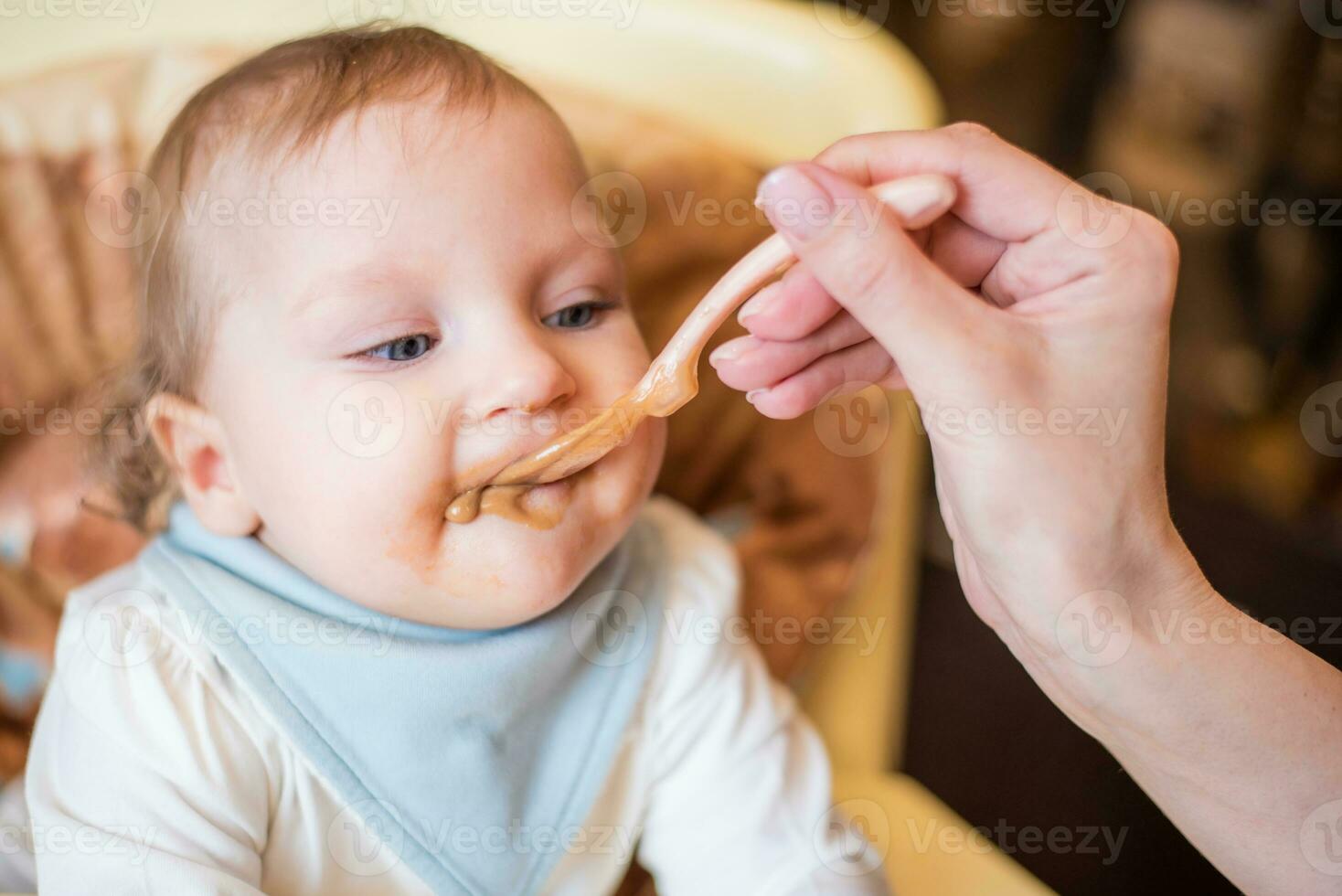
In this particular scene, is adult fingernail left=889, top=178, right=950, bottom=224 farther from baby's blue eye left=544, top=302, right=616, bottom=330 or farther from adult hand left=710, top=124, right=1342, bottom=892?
baby's blue eye left=544, top=302, right=616, bottom=330

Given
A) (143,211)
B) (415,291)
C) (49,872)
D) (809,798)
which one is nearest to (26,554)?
(143,211)

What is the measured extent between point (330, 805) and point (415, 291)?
382mm

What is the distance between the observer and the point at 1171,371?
2.43 meters

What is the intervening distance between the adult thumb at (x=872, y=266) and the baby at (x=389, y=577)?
0.22 meters

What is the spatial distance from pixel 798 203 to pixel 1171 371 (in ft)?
6.71

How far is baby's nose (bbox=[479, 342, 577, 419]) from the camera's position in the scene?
0.77m

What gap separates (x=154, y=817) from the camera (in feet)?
2.51

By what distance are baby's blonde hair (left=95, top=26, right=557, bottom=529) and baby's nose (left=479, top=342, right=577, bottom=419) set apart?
0.63ft

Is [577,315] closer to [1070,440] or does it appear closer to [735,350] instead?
[735,350]

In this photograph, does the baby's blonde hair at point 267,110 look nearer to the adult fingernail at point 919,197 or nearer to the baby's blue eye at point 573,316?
the baby's blue eye at point 573,316

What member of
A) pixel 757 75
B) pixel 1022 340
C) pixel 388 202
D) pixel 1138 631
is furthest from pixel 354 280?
pixel 757 75

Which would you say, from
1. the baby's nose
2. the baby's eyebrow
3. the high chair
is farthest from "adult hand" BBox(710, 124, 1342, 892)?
the high chair

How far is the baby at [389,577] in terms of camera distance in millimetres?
786

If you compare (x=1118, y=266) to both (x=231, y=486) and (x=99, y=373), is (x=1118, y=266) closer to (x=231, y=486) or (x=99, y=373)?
(x=231, y=486)
